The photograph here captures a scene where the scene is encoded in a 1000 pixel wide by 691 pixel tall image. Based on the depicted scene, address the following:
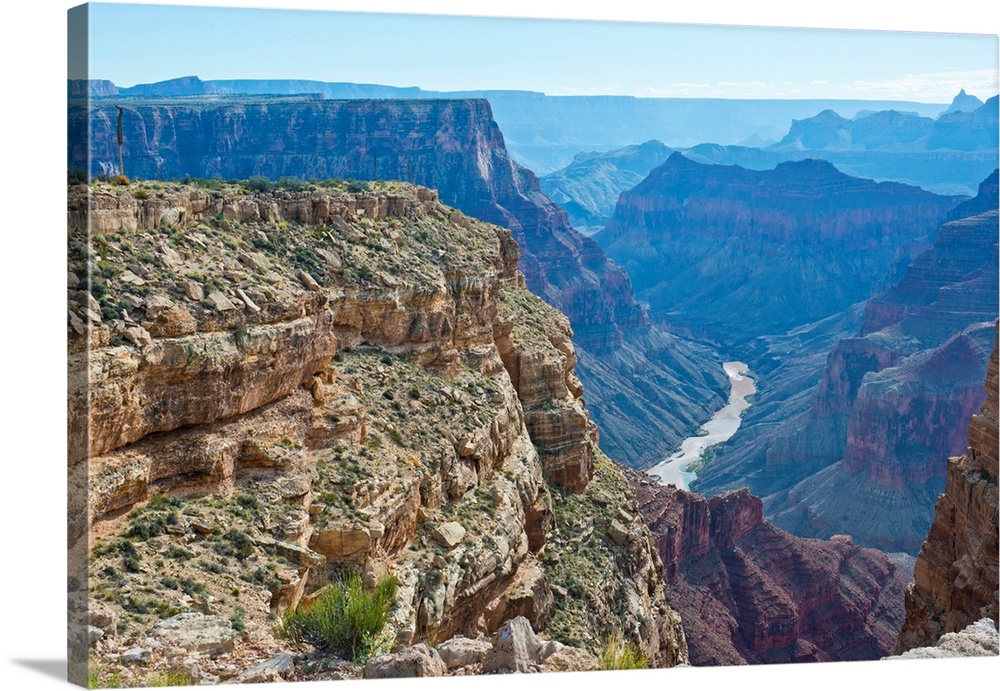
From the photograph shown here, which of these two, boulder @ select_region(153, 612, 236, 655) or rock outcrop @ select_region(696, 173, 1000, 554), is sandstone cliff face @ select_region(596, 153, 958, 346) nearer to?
rock outcrop @ select_region(696, 173, 1000, 554)

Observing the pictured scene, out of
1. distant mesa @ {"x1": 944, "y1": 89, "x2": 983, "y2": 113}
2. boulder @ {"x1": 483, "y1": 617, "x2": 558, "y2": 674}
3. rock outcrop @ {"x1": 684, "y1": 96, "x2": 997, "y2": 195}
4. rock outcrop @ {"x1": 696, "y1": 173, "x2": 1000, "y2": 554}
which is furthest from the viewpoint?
rock outcrop @ {"x1": 684, "y1": 96, "x2": 997, "y2": 195}

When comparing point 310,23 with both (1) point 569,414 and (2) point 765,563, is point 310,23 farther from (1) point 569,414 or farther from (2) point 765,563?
(2) point 765,563

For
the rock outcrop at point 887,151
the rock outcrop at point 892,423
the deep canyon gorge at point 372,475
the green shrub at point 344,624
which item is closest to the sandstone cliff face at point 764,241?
the rock outcrop at point 887,151

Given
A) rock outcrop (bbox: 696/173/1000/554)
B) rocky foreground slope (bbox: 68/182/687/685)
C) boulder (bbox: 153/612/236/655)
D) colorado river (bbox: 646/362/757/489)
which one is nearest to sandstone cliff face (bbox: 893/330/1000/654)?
rocky foreground slope (bbox: 68/182/687/685)

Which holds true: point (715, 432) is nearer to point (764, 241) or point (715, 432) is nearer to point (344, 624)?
point (764, 241)

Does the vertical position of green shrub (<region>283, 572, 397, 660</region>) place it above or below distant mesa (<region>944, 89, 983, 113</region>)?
below

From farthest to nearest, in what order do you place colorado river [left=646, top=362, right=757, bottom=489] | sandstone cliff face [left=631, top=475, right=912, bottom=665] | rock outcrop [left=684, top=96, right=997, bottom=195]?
rock outcrop [left=684, top=96, right=997, bottom=195], colorado river [left=646, top=362, right=757, bottom=489], sandstone cliff face [left=631, top=475, right=912, bottom=665]

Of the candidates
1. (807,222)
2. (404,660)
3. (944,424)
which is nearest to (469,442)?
(404,660)
